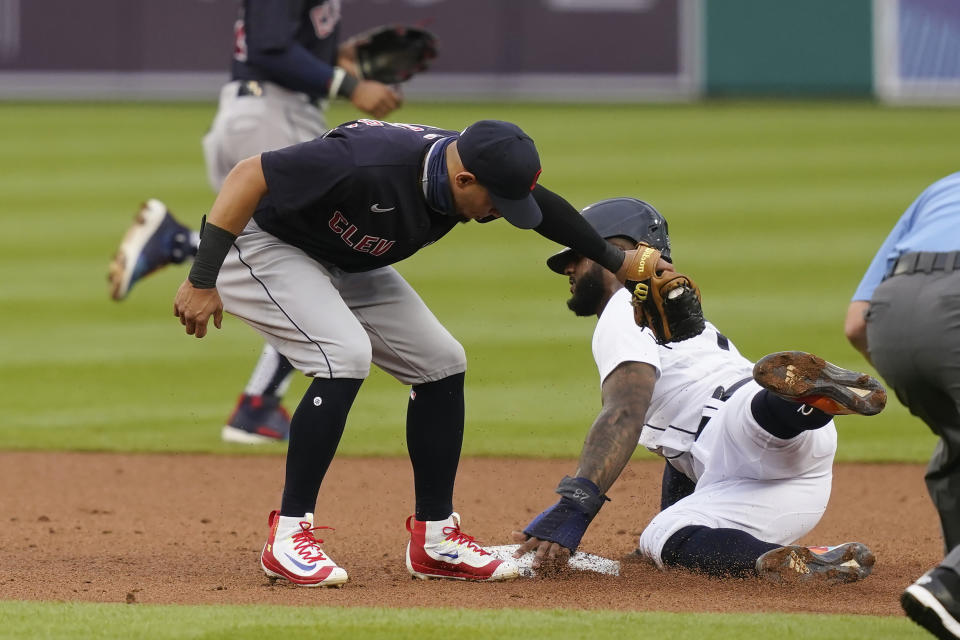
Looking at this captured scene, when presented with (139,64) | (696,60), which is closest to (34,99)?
(139,64)

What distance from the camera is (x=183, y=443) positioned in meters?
7.12

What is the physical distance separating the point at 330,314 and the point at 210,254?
1.32 ft

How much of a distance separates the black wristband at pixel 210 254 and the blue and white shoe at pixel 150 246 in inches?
141

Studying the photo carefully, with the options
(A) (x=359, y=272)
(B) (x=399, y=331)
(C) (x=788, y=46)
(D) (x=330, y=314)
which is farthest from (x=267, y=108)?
(C) (x=788, y=46)

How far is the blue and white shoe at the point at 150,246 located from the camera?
7.79 metres

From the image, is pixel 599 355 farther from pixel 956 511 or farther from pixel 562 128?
pixel 562 128

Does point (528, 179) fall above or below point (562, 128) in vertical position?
above

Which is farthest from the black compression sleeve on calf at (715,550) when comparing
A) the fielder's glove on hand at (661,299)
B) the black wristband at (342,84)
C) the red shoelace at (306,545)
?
the black wristband at (342,84)

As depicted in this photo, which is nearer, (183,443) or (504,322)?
(183,443)

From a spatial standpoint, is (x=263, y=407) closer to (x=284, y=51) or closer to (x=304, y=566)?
(x=284, y=51)

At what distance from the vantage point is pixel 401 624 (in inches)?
147

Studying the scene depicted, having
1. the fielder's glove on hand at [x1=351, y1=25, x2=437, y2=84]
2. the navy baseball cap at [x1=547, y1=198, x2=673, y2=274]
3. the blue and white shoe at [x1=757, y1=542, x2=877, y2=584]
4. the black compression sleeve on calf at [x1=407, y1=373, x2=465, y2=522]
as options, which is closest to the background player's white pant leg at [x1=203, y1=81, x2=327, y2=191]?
the fielder's glove on hand at [x1=351, y1=25, x2=437, y2=84]

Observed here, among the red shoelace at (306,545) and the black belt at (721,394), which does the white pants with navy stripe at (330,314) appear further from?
the black belt at (721,394)

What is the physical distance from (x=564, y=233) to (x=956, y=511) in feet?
4.51
